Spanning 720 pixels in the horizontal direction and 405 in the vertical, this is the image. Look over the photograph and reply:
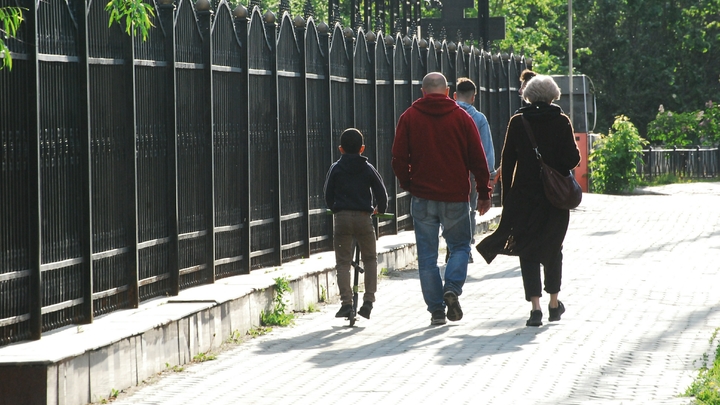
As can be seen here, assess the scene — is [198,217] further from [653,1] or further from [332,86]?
[653,1]

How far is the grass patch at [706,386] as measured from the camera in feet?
20.9

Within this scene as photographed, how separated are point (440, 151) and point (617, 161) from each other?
20.1 m

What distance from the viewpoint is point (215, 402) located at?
22.7 feet

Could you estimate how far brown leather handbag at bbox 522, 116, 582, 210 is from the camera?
9570 millimetres

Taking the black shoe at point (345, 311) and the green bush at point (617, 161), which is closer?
the black shoe at point (345, 311)

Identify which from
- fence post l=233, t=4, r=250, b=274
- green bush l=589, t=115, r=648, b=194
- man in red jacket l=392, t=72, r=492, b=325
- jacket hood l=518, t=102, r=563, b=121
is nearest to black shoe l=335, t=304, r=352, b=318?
man in red jacket l=392, t=72, r=492, b=325

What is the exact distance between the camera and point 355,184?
9797 millimetres

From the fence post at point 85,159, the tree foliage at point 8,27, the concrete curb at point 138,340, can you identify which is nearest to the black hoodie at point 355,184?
the concrete curb at point 138,340

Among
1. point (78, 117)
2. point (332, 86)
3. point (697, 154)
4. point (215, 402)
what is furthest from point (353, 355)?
point (697, 154)

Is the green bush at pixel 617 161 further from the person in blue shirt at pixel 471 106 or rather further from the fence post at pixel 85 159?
the fence post at pixel 85 159

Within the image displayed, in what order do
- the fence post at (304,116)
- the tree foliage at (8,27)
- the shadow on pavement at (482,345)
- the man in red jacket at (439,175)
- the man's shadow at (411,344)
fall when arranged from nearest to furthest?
the tree foliage at (8,27)
the shadow on pavement at (482,345)
the man's shadow at (411,344)
the man in red jacket at (439,175)
the fence post at (304,116)

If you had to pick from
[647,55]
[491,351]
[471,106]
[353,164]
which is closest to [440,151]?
[353,164]

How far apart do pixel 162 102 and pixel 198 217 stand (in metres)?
1.09

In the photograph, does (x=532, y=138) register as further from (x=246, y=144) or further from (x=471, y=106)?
(x=471, y=106)
